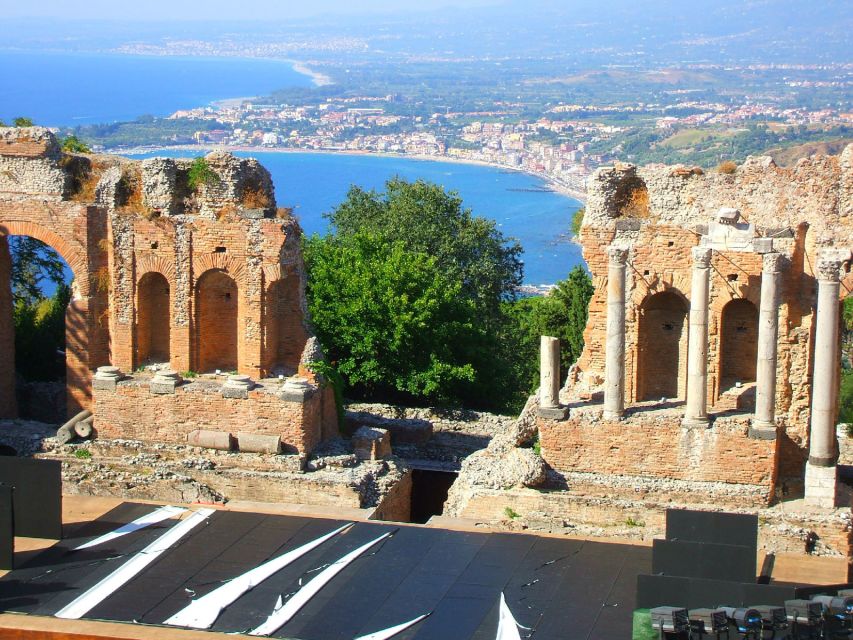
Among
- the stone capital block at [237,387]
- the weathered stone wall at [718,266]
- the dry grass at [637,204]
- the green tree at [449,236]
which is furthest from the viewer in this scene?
the green tree at [449,236]

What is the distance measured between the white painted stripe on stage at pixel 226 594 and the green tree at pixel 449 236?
20727mm

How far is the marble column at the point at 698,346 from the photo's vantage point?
23.4 meters

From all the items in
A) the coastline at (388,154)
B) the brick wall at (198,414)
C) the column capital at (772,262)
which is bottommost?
the brick wall at (198,414)

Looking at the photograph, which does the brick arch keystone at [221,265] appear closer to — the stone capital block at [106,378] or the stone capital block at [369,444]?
the stone capital block at [106,378]

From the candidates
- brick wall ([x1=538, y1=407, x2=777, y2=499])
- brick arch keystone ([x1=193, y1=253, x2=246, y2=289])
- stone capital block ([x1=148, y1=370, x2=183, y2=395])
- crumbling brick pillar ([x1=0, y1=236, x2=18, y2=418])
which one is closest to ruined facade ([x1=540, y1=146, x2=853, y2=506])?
brick wall ([x1=538, y1=407, x2=777, y2=499])

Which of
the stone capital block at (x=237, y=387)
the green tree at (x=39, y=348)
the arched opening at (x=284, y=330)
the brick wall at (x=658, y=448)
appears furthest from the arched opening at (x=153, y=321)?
the brick wall at (x=658, y=448)

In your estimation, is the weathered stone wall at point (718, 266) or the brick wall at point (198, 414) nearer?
the weathered stone wall at point (718, 266)

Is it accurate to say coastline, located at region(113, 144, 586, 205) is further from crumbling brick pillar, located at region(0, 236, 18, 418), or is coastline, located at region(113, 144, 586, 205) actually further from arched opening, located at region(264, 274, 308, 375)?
arched opening, located at region(264, 274, 308, 375)

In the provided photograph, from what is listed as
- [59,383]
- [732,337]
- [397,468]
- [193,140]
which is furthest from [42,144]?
[193,140]

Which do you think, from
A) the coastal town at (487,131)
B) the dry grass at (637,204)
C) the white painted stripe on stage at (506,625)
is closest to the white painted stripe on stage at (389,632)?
the white painted stripe on stage at (506,625)

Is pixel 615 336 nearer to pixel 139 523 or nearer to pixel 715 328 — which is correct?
pixel 715 328

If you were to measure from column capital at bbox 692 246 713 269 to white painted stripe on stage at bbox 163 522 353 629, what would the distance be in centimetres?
791

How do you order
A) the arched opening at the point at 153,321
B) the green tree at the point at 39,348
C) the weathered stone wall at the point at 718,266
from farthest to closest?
the green tree at the point at 39,348
the arched opening at the point at 153,321
the weathered stone wall at the point at 718,266

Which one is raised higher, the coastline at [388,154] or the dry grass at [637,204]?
the coastline at [388,154]
